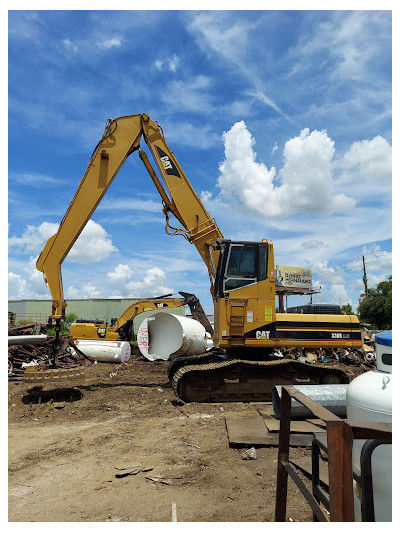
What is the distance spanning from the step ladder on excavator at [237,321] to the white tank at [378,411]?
255 inches

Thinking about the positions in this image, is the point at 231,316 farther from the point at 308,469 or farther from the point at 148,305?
the point at 148,305

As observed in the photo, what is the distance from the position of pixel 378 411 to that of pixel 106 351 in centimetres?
1463

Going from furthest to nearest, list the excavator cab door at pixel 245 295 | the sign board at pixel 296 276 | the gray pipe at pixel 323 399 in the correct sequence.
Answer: the sign board at pixel 296 276 < the excavator cab door at pixel 245 295 < the gray pipe at pixel 323 399

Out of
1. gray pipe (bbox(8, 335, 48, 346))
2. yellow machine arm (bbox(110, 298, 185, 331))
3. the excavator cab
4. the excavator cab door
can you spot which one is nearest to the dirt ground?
gray pipe (bbox(8, 335, 48, 346))

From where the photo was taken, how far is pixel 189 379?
9375mm

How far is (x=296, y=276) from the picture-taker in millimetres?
53219

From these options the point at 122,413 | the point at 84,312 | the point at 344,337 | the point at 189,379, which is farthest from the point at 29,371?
the point at 84,312

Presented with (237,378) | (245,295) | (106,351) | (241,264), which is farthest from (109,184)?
(106,351)

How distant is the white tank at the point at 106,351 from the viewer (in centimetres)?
1608

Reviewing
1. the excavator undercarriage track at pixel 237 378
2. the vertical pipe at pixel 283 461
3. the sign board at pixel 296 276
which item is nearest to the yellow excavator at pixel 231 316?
the excavator undercarriage track at pixel 237 378

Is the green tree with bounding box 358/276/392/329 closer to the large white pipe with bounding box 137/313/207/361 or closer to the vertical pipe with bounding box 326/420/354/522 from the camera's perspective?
the large white pipe with bounding box 137/313/207/361

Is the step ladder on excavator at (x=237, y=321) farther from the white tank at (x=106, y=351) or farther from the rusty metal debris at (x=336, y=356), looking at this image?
the rusty metal debris at (x=336, y=356)

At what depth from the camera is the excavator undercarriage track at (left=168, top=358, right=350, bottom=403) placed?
30.8ft

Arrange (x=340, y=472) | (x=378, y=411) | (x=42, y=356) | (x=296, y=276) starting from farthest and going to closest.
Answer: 1. (x=296, y=276)
2. (x=42, y=356)
3. (x=378, y=411)
4. (x=340, y=472)
